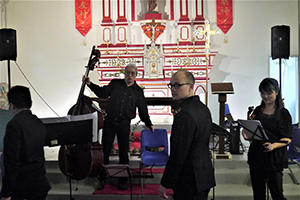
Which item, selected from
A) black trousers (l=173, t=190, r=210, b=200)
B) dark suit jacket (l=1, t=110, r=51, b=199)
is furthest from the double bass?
black trousers (l=173, t=190, r=210, b=200)

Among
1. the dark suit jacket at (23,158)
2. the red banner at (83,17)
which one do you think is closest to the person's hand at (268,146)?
the dark suit jacket at (23,158)

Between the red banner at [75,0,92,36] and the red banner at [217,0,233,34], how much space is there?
3555 millimetres

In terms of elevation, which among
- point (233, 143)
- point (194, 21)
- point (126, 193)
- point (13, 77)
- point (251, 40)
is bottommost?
point (126, 193)

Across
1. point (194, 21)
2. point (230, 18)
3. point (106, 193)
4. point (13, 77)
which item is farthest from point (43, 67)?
point (106, 193)

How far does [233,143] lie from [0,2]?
7398 millimetres

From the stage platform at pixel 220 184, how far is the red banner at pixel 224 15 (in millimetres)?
4582

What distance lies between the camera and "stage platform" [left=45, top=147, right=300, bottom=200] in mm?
4230

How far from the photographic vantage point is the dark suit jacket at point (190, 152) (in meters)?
2.25

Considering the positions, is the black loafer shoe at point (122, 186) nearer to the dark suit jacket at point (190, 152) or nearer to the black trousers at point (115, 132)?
the black trousers at point (115, 132)

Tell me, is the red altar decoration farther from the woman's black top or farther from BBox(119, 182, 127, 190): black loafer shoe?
the woman's black top

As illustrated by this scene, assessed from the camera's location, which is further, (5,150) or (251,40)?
(251,40)

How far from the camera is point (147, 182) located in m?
4.62

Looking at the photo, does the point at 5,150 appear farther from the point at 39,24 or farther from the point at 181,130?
the point at 39,24

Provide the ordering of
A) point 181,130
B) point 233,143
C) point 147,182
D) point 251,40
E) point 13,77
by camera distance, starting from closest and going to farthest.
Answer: point 181,130 < point 147,182 < point 233,143 < point 251,40 < point 13,77
